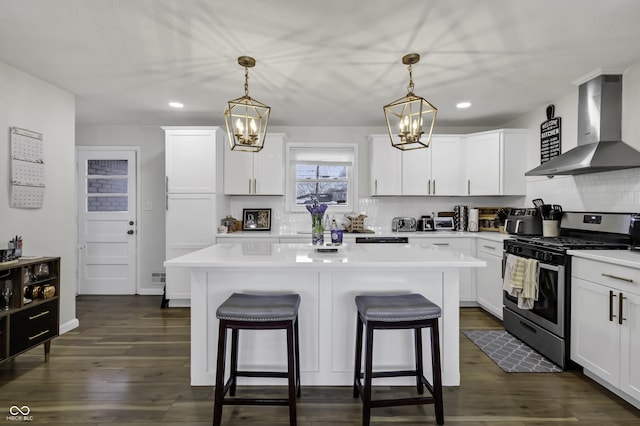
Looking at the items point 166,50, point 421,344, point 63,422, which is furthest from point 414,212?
point 63,422

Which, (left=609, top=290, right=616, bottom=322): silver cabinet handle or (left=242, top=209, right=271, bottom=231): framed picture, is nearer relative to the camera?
(left=609, top=290, right=616, bottom=322): silver cabinet handle

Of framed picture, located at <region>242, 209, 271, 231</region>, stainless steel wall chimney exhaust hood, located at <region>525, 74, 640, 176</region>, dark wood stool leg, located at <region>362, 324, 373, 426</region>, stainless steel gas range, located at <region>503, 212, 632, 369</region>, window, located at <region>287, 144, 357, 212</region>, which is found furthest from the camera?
window, located at <region>287, 144, 357, 212</region>

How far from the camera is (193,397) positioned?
7.14 feet

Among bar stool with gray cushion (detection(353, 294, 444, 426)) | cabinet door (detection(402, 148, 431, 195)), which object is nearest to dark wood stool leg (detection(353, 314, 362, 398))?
bar stool with gray cushion (detection(353, 294, 444, 426))

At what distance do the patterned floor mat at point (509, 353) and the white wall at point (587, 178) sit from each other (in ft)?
4.83

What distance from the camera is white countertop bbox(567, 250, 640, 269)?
2051 millimetres

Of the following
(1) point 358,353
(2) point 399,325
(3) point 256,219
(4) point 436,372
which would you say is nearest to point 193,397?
(1) point 358,353

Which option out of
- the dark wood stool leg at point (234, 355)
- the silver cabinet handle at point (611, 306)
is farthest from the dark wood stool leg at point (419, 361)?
the silver cabinet handle at point (611, 306)

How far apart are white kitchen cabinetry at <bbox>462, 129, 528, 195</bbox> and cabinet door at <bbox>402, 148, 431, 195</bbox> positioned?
65 centimetres

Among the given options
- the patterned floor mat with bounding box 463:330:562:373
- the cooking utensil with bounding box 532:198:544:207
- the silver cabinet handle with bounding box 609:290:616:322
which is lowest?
the patterned floor mat with bounding box 463:330:562:373

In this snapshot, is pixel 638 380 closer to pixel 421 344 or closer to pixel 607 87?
pixel 421 344

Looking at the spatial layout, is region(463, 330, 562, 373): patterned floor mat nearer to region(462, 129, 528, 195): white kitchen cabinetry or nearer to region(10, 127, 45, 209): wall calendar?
region(462, 129, 528, 195): white kitchen cabinetry

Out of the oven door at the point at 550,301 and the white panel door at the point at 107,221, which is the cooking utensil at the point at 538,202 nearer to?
the oven door at the point at 550,301

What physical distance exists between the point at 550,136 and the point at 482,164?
2.54 ft
